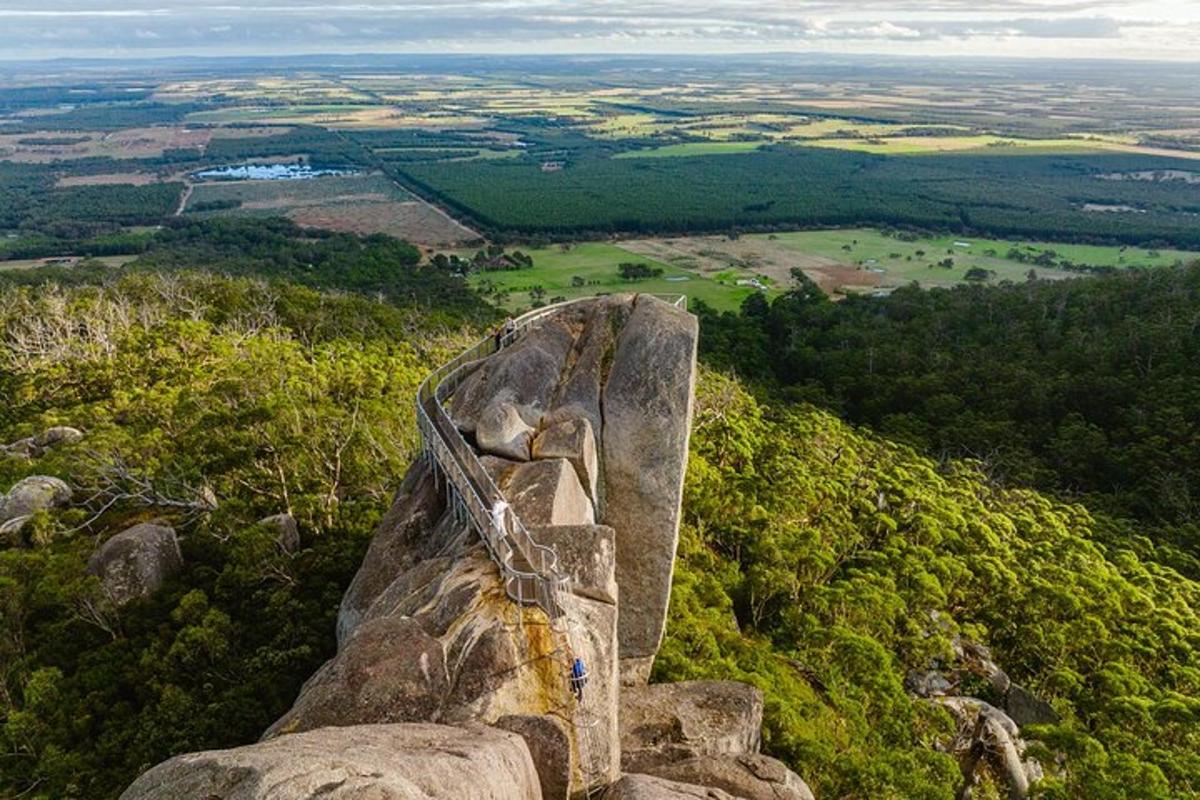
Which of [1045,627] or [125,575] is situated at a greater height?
[125,575]

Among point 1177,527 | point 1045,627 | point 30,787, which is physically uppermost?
point 30,787

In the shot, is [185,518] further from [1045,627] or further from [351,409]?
[1045,627]

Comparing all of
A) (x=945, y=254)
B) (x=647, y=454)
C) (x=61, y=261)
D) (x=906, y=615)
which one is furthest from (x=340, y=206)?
(x=647, y=454)

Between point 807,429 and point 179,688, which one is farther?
point 807,429

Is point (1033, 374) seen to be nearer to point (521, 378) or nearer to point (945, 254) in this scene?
point (521, 378)

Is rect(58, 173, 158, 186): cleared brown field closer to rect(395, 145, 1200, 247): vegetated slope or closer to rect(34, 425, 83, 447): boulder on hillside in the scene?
rect(395, 145, 1200, 247): vegetated slope

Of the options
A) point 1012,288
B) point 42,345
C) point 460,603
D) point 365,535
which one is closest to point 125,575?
point 365,535
